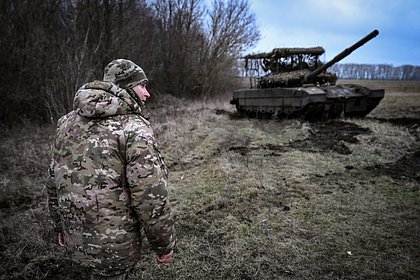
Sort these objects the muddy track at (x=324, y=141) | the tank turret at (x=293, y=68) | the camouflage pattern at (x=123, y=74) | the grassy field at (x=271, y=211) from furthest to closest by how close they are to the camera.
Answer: the tank turret at (x=293, y=68) < the muddy track at (x=324, y=141) < the grassy field at (x=271, y=211) < the camouflage pattern at (x=123, y=74)

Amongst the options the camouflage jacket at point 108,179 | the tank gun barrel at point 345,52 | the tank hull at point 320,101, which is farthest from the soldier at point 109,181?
the tank gun barrel at point 345,52

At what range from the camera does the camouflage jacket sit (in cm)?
168

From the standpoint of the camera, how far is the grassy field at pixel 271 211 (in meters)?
3.00

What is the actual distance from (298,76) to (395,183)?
23.5 feet

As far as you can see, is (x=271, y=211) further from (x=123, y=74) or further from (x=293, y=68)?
(x=293, y=68)

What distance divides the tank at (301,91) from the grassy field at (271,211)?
7.27 ft

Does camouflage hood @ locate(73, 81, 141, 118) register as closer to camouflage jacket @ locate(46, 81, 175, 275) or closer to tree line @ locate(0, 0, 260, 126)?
camouflage jacket @ locate(46, 81, 175, 275)

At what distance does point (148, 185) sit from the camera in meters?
1.69

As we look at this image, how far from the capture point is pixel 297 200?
14.5 ft

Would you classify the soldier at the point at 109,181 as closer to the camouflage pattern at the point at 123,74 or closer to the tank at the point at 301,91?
the camouflage pattern at the point at 123,74

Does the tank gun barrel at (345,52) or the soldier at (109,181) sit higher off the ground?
the tank gun barrel at (345,52)

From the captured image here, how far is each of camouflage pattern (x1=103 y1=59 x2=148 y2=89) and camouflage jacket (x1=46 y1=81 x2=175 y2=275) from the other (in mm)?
94

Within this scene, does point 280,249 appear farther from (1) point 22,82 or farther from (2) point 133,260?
(1) point 22,82

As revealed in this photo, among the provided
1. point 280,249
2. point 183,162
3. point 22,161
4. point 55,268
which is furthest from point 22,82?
point 280,249
